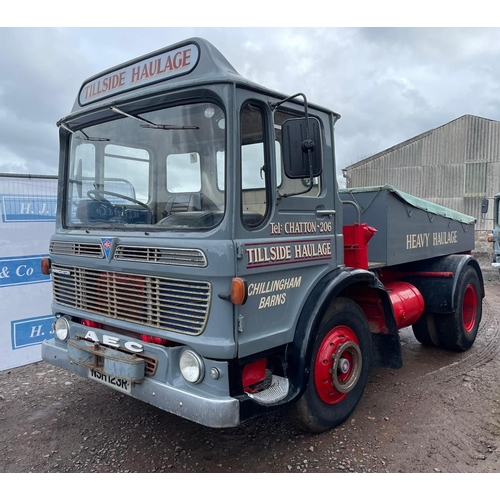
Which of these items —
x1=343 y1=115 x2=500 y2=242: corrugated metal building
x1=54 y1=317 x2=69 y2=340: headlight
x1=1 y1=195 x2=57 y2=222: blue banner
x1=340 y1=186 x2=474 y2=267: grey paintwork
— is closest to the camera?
x1=54 y1=317 x2=69 y2=340: headlight

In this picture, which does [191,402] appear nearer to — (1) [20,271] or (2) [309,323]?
(2) [309,323]

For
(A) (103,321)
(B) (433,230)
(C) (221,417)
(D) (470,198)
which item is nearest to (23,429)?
(A) (103,321)

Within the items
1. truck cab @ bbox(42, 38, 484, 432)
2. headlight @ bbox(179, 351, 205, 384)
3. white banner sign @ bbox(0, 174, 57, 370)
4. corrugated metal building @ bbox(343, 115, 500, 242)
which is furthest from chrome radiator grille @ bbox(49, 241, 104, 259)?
corrugated metal building @ bbox(343, 115, 500, 242)

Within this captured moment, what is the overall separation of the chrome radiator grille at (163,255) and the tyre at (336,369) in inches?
46.0

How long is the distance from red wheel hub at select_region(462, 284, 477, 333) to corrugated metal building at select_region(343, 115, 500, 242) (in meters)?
15.0

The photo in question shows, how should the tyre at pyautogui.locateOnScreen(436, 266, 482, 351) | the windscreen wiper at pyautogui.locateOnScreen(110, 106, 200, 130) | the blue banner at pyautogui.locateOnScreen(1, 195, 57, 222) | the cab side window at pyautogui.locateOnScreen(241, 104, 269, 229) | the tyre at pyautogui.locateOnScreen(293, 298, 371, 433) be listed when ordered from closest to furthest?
1. the cab side window at pyautogui.locateOnScreen(241, 104, 269, 229)
2. the windscreen wiper at pyautogui.locateOnScreen(110, 106, 200, 130)
3. the tyre at pyautogui.locateOnScreen(293, 298, 371, 433)
4. the blue banner at pyautogui.locateOnScreen(1, 195, 57, 222)
5. the tyre at pyautogui.locateOnScreen(436, 266, 482, 351)

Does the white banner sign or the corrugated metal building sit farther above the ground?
the corrugated metal building

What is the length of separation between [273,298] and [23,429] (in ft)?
8.01

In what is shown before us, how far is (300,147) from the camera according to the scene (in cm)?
269

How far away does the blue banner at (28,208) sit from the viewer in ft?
15.8

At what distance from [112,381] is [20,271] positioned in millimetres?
2593

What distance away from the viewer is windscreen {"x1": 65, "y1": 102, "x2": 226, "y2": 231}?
2770 mm

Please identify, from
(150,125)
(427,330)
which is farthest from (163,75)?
(427,330)

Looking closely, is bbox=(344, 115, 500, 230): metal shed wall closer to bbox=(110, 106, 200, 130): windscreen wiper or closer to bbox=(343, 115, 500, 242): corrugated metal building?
bbox=(343, 115, 500, 242): corrugated metal building
